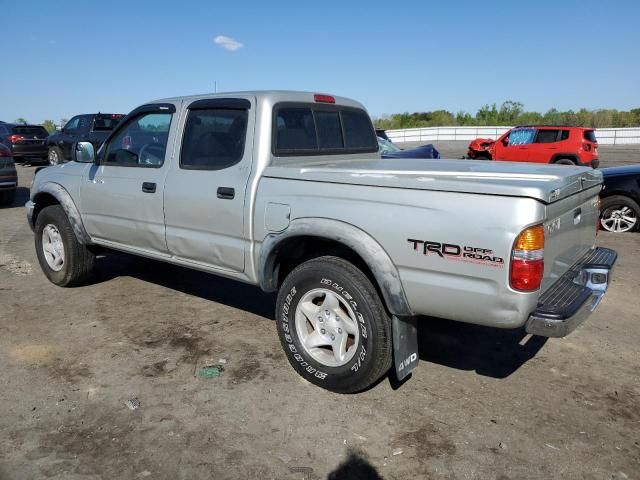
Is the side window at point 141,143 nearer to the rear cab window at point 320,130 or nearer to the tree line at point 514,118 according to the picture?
the rear cab window at point 320,130

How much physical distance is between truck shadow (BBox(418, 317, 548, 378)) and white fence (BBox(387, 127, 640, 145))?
106ft

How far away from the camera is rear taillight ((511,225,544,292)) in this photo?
8.43 feet

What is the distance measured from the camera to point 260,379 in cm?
360

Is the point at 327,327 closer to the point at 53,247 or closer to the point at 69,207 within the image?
the point at 69,207

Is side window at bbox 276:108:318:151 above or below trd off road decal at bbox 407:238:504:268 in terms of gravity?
above

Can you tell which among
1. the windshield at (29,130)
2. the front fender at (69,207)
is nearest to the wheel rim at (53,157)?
the windshield at (29,130)

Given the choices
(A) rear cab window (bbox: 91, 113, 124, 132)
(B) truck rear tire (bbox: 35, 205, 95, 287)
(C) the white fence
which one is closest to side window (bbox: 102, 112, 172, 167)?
(B) truck rear tire (bbox: 35, 205, 95, 287)

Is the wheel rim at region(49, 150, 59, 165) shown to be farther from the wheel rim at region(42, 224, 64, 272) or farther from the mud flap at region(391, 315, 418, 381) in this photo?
the mud flap at region(391, 315, 418, 381)

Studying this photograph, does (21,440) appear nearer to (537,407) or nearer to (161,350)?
(161,350)

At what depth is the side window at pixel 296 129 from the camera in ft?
12.8

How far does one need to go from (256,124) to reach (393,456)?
92.1 inches

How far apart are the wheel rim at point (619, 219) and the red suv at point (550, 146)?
25.2 ft

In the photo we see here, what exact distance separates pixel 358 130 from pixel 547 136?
1360 centimetres

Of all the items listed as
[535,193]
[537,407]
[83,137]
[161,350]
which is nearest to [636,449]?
[537,407]
